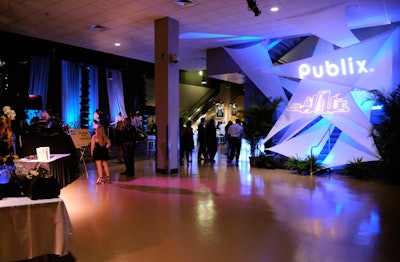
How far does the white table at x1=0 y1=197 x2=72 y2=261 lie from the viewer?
2707 mm

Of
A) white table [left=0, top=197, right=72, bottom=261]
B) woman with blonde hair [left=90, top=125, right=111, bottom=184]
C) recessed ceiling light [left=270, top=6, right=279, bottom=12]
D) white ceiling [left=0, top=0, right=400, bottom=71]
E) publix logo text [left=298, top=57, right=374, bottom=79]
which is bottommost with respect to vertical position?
white table [left=0, top=197, right=72, bottom=261]

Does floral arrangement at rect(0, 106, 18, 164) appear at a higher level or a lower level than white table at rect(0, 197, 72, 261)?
higher

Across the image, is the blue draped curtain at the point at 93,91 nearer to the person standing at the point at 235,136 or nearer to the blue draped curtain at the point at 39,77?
the blue draped curtain at the point at 39,77

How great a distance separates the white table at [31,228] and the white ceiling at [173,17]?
18.8ft

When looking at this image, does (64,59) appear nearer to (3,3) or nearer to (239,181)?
(3,3)

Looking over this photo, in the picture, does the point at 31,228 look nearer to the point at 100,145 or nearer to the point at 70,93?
the point at 100,145

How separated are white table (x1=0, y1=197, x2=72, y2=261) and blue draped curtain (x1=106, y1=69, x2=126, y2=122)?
45.0ft

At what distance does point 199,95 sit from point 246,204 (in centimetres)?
1838

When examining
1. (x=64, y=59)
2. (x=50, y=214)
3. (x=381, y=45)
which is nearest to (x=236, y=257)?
(x=50, y=214)

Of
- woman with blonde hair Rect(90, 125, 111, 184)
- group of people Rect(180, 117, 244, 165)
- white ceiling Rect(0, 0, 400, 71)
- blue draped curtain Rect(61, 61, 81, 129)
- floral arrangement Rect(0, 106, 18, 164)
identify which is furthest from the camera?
blue draped curtain Rect(61, 61, 81, 129)

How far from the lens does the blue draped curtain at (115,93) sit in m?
16.3

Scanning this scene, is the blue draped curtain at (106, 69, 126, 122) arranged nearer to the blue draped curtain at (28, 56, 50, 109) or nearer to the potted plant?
the blue draped curtain at (28, 56, 50, 109)

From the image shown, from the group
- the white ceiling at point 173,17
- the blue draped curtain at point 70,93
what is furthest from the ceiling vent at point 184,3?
the blue draped curtain at point 70,93

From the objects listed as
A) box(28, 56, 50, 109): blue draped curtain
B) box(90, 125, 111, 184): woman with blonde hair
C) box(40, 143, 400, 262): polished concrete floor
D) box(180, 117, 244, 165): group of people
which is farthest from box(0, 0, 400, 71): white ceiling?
box(40, 143, 400, 262): polished concrete floor
